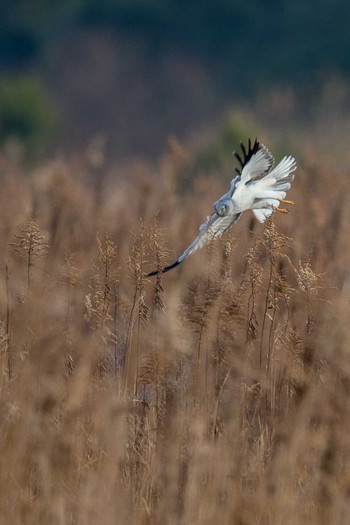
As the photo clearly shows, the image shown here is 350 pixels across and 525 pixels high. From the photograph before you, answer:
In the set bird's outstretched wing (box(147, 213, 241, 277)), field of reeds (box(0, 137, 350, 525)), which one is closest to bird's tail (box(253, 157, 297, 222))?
bird's outstretched wing (box(147, 213, 241, 277))

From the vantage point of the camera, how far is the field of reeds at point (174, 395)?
354 centimetres

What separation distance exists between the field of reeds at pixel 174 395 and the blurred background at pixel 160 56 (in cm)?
3436

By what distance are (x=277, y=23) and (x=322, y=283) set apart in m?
43.5

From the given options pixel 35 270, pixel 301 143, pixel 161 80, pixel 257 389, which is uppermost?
pixel 161 80

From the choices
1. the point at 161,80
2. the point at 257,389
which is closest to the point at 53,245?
the point at 257,389

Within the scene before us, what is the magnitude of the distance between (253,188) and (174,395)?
234cm

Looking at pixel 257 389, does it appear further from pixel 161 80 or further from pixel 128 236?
pixel 161 80

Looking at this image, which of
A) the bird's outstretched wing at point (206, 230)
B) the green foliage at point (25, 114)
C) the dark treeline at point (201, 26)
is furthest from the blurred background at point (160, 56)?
the bird's outstretched wing at point (206, 230)

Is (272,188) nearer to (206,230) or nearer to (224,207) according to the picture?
(224,207)

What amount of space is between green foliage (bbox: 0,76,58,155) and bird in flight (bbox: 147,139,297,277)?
23700mm

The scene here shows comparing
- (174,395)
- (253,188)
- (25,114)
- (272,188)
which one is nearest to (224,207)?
(253,188)

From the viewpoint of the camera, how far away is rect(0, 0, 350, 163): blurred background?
43.2m

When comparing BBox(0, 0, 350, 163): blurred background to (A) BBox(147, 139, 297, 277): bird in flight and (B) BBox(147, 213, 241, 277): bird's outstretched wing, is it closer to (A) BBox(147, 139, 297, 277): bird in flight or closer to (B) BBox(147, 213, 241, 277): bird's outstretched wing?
(A) BBox(147, 139, 297, 277): bird in flight

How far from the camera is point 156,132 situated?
4294cm
